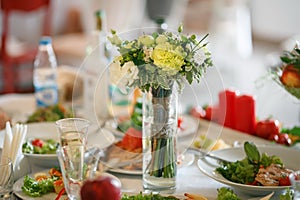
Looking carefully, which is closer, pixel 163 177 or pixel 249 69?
pixel 163 177

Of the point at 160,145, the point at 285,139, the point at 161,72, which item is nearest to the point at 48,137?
the point at 160,145

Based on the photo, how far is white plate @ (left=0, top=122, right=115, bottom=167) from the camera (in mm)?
1638

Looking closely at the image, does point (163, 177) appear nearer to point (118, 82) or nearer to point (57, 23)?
point (118, 82)

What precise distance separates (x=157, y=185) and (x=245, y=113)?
670mm

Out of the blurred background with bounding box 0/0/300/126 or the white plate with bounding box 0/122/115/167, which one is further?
the blurred background with bounding box 0/0/300/126

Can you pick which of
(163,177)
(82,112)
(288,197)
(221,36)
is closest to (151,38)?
(163,177)

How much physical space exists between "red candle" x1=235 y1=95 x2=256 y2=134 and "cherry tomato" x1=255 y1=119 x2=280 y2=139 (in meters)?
0.05

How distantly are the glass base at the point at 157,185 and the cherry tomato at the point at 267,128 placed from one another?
60cm

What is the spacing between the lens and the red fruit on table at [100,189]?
1186 millimetres

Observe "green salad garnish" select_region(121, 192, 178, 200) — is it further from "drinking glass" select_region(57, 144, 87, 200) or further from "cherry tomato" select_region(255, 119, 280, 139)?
"cherry tomato" select_region(255, 119, 280, 139)

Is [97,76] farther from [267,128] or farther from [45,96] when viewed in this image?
[267,128]

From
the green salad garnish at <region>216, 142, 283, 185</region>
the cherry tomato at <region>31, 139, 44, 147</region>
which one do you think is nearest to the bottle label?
the cherry tomato at <region>31, 139, 44, 147</region>

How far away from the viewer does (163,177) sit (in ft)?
4.92

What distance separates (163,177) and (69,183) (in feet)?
0.91
